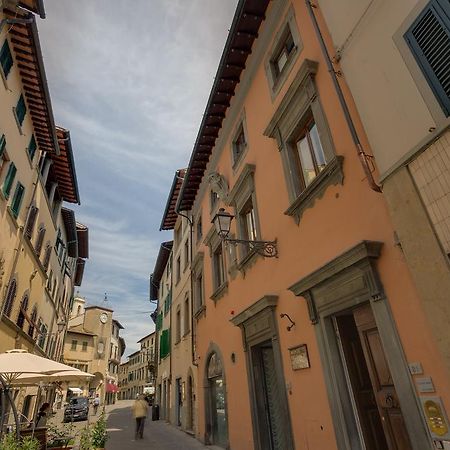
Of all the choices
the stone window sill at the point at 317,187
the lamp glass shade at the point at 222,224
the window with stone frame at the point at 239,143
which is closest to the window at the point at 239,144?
the window with stone frame at the point at 239,143

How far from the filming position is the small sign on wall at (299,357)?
5.46 meters

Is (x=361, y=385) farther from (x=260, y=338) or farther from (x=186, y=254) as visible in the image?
(x=186, y=254)

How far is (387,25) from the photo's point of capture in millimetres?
4180

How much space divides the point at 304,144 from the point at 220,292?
5.60 metres

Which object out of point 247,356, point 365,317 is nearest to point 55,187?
point 247,356

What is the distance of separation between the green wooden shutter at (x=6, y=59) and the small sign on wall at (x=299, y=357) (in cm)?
1126

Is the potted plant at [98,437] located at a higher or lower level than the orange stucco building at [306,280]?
lower

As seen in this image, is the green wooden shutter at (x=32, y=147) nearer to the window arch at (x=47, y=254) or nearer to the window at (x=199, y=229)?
the window arch at (x=47, y=254)

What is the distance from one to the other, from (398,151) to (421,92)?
2.11 ft

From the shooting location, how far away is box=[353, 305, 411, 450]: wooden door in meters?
4.16

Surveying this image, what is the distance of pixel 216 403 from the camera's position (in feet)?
34.8

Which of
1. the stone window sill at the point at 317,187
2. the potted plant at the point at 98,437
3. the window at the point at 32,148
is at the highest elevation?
the window at the point at 32,148

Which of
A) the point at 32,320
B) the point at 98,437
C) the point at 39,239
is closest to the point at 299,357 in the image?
the point at 98,437

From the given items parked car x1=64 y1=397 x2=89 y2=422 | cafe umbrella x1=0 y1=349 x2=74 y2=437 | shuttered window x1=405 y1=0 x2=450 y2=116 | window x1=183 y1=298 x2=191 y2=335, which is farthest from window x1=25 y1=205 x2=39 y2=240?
parked car x1=64 y1=397 x2=89 y2=422
